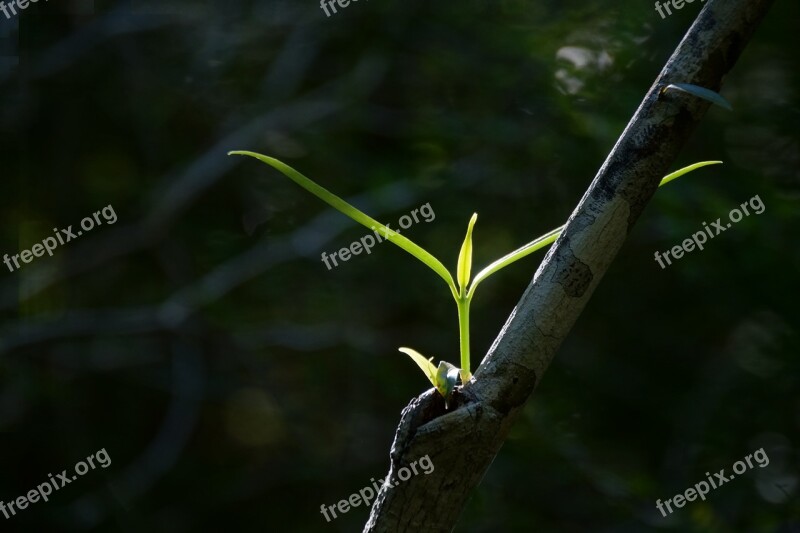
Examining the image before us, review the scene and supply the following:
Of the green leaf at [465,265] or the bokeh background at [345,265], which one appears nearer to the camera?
the green leaf at [465,265]
